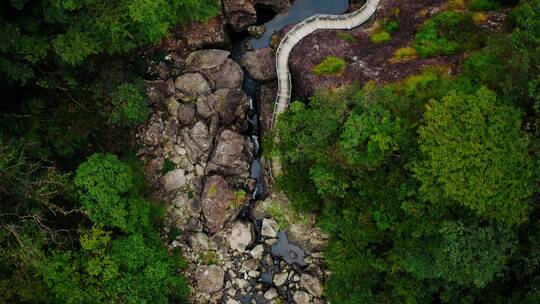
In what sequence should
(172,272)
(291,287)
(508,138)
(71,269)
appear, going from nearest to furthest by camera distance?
(508,138) < (71,269) < (172,272) < (291,287)

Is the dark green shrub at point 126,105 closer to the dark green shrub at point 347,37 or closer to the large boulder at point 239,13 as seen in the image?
the large boulder at point 239,13

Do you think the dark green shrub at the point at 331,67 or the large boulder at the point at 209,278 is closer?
the dark green shrub at the point at 331,67

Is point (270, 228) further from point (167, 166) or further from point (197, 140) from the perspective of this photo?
point (167, 166)

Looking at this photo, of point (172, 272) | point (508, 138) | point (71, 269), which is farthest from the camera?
point (172, 272)

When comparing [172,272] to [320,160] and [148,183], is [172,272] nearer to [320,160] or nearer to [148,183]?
[148,183]

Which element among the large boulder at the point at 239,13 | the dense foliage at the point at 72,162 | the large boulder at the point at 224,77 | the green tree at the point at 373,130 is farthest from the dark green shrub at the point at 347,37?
the dense foliage at the point at 72,162

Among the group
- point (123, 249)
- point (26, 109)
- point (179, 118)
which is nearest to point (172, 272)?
point (123, 249)

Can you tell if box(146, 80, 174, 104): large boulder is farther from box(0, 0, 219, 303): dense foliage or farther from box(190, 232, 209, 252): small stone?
box(190, 232, 209, 252): small stone
